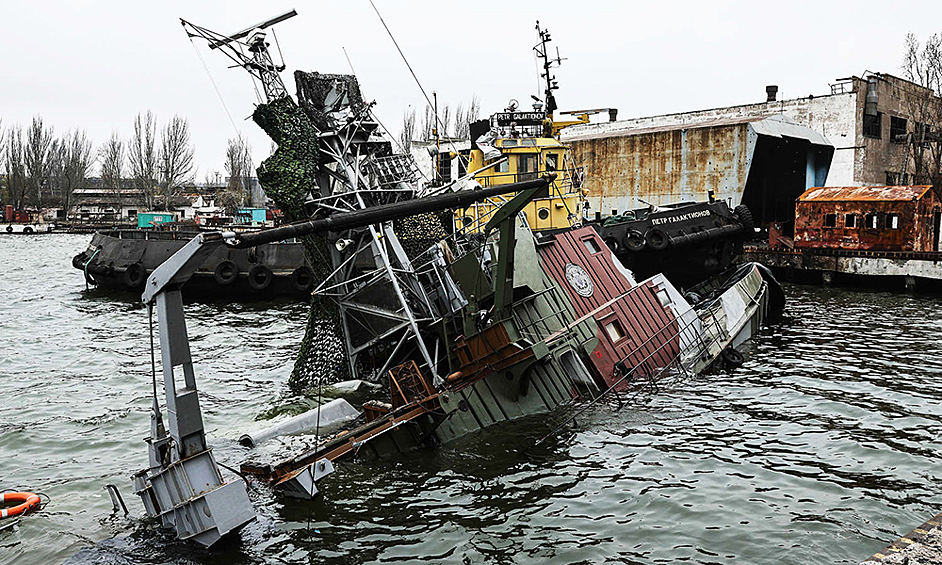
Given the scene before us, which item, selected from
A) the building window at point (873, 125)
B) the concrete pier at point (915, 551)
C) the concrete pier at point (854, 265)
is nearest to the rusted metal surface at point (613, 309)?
the concrete pier at point (915, 551)

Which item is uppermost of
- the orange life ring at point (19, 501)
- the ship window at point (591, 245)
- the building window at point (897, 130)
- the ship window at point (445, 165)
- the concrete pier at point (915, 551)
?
the building window at point (897, 130)

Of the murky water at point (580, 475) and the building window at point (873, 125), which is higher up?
the building window at point (873, 125)

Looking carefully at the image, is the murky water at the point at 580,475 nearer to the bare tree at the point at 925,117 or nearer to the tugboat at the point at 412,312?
the tugboat at the point at 412,312

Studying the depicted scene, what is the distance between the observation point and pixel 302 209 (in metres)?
14.3

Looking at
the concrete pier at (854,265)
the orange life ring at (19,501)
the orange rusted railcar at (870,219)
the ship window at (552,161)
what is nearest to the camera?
the orange life ring at (19,501)

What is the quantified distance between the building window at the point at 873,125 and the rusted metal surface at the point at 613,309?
33367 mm

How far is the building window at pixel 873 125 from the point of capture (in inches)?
1602

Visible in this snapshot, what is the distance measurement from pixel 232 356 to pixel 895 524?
1522cm

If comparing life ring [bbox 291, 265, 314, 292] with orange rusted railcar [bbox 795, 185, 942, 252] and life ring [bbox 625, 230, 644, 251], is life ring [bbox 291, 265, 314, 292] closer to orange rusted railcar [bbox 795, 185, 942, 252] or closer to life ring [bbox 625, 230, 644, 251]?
life ring [bbox 625, 230, 644, 251]

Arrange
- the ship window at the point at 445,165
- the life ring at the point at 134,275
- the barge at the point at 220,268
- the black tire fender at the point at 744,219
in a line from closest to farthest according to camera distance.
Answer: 1. the black tire fender at the point at 744,219
2. the barge at the point at 220,268
3. the life ring at the point at 134,275
4. the ship window at the point at 445,165

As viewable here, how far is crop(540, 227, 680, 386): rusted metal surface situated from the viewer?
13.3 meters

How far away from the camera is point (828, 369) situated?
15.5m

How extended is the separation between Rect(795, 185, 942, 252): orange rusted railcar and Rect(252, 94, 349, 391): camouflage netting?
2458 cm

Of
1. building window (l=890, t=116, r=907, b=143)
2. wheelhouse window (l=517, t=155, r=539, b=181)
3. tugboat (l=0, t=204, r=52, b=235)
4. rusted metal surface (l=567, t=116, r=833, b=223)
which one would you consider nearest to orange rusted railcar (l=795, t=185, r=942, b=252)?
rusted metal surface (l=567, t=116, r=833, b=223)
